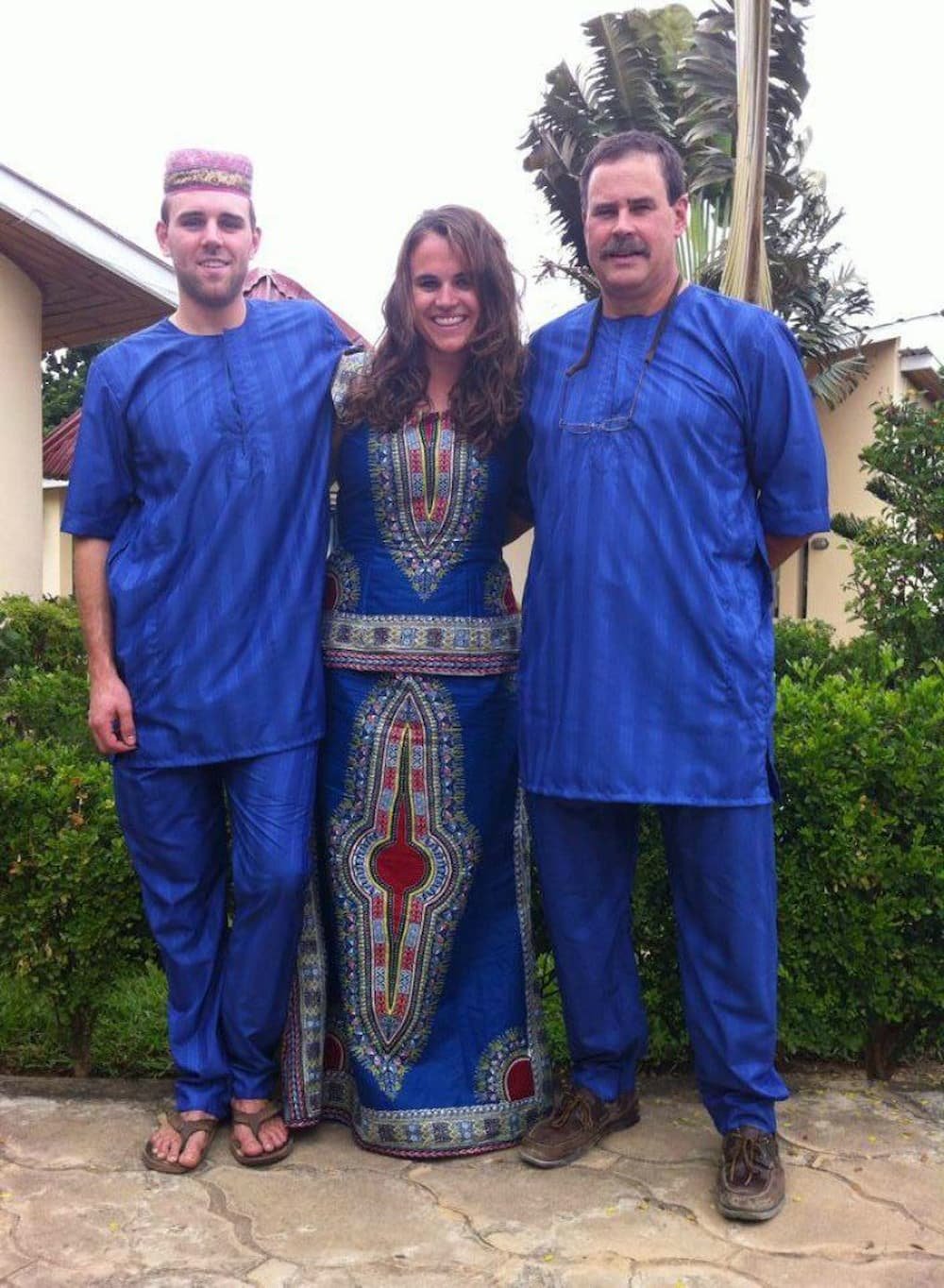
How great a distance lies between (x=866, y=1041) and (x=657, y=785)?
1192 millimetres

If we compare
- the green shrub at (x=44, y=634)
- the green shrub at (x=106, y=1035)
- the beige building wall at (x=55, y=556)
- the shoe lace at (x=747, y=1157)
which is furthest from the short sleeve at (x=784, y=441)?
the beige building wall at (x=55, y=556)

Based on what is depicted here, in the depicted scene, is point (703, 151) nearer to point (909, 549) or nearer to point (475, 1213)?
point (909, 549)

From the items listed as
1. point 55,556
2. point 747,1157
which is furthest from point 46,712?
point 55,556

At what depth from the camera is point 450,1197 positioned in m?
Answer: 2.62

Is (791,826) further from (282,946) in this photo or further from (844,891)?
(282,946)

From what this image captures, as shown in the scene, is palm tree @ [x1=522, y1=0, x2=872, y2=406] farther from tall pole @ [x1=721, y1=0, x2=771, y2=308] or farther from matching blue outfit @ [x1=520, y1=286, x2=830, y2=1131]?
matching blue outfit @ [x1=520, y1=286, x2=830, y2=1131]

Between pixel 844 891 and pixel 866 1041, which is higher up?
pixel 844 891

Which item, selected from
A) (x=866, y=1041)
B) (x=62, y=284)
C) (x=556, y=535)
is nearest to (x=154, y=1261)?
(x=556, y=535)

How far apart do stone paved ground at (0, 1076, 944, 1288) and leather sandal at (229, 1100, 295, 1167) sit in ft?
0.10

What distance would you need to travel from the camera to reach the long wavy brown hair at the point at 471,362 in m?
2.75

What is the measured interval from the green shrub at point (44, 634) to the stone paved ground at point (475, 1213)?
13.4 ft

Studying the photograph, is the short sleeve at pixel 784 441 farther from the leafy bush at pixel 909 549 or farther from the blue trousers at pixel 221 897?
the leafy bush at pixel 909 549

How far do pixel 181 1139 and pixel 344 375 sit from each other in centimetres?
171

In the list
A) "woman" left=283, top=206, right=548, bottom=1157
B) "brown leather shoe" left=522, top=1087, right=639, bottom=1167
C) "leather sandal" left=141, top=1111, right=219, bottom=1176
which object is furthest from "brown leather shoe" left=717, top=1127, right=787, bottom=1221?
"leather sandal" left=141, top=1111, right=219, bottom=1176
